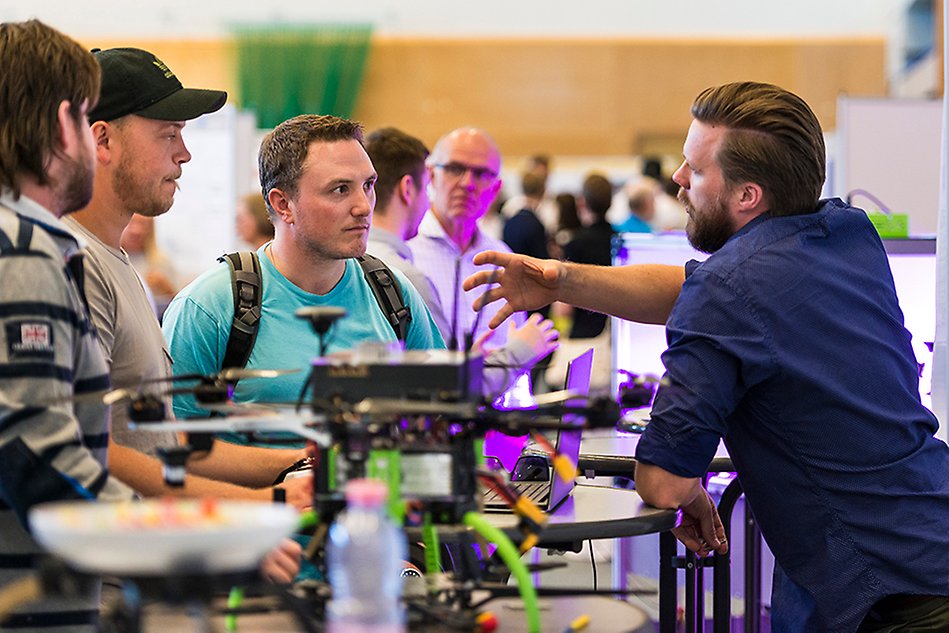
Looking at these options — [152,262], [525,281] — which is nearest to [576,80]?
[152,262]

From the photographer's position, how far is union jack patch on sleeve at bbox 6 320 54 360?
5.23 feet

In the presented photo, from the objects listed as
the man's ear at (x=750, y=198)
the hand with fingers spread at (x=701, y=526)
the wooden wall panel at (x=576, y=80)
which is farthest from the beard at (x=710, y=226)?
the wooden wall panel at (x=576, y=80)

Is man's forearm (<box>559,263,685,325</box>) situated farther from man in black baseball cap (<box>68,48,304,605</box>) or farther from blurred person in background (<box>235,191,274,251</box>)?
blurred person in background (<box>235,191,274,251</box>)

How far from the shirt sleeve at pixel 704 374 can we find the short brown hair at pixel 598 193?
538 cm

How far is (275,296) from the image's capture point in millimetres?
2752

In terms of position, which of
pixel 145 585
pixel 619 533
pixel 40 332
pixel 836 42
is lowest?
pixel 619 533

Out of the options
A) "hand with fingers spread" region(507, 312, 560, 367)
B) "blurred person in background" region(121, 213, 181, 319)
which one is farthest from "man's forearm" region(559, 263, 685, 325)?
"blurred person in background" region(121, 213, 181, 319)

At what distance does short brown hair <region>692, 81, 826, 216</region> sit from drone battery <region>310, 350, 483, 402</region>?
89 cm

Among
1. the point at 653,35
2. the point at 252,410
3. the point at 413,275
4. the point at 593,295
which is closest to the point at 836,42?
the point at 653,35

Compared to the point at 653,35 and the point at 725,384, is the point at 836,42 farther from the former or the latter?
the point at 725,384

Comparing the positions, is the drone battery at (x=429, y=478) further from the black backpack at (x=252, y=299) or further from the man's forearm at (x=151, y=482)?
the black backpack at (x=252, y=299)

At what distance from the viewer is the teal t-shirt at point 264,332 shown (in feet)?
8.63

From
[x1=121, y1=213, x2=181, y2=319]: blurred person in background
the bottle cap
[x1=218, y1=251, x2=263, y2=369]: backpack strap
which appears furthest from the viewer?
[x1=121, y1=213, x2=181, y2=319]: blurred person in background

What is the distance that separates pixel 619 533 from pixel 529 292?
1.89ft
